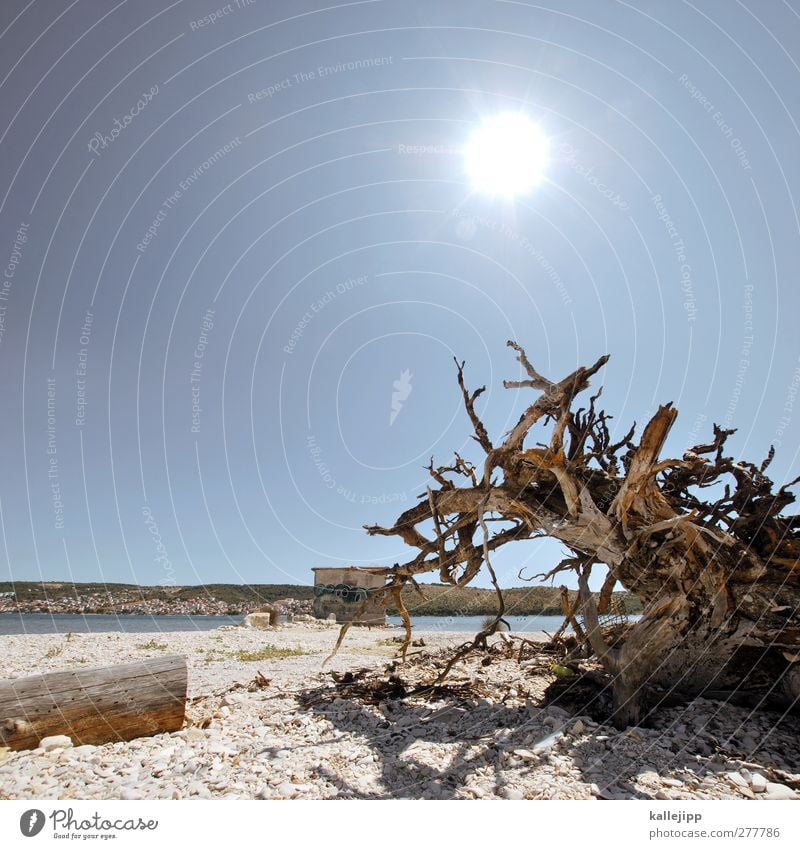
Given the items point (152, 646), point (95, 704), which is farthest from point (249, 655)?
point (95, 704)

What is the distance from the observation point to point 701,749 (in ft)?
19.4

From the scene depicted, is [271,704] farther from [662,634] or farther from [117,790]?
[662,634]

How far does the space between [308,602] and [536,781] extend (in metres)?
46.4

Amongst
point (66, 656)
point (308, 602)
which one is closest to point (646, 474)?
point (66, 656)

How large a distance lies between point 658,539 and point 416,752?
472 cm

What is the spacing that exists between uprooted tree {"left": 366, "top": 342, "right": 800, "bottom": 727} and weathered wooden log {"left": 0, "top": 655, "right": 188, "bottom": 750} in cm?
459

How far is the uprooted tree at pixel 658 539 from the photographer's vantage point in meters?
7.07

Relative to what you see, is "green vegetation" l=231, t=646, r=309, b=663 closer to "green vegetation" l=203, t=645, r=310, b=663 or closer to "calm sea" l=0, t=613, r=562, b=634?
"green vegetation" l=203, t=645, r=310, b=663

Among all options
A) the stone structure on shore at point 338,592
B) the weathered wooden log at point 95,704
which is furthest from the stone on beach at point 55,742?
the stone structure on shore at point 338,592

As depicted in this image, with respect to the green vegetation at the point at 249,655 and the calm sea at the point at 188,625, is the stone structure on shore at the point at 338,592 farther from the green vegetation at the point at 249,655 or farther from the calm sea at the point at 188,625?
the green vegetation at the point at 249,655

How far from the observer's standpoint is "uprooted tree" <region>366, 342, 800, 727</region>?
23.2 ft

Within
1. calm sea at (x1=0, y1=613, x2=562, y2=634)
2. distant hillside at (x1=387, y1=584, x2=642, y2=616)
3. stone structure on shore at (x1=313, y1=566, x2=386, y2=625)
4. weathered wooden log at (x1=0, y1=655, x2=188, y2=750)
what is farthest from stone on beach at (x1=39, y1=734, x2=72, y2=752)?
stone structure on shore at (x1=313, y1=566, x2=386, y2=625)

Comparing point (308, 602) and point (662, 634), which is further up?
point (662, 634)

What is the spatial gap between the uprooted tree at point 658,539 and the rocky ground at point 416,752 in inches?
27.8
